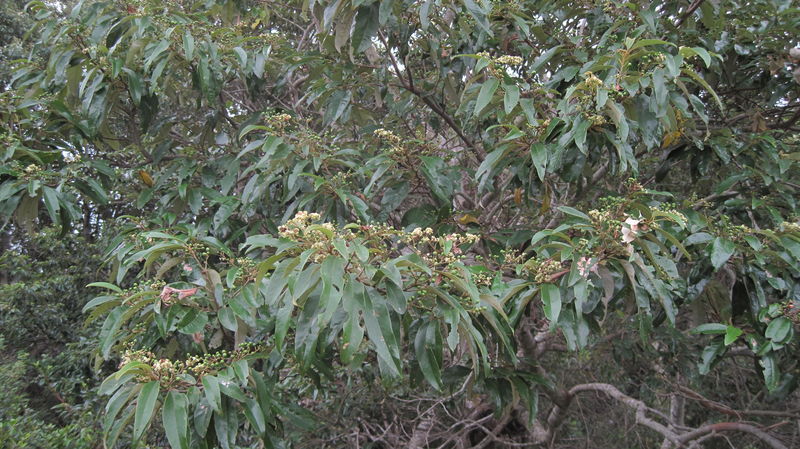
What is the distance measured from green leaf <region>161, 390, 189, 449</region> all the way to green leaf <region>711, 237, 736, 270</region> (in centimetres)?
162

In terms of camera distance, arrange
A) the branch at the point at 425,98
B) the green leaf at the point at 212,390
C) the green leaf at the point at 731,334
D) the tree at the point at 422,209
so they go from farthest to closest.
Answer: the branch at the point at 425,98, the green leaf at the point at 731,334, the tree at the point at 422,209, the green leaf at the point at 212,390

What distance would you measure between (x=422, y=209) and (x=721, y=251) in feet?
3.68

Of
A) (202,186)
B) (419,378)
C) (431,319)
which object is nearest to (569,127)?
(431,319)

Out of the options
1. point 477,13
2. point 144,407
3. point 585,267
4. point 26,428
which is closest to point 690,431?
point 585,267

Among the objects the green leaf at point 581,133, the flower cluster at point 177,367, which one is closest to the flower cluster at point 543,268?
the green leaf at point 581,133

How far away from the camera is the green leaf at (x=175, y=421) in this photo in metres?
1.46

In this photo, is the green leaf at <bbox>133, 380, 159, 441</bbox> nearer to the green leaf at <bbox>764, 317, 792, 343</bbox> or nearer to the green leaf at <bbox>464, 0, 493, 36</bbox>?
the green leaf at <bbox>464, 0, 493, 36</bbox>

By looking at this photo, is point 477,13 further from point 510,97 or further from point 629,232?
point 629,232

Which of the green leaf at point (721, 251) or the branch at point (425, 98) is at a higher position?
the branch at point (425, 98)

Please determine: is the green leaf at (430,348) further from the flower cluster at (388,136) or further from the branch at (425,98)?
the branch at (425,98)

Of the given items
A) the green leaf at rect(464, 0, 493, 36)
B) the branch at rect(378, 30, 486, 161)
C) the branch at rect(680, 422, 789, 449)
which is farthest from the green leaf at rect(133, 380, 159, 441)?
the branch at rect(680, 422, 789, 449)

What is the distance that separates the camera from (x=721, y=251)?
194cm

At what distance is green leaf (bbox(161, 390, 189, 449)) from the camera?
1.46m

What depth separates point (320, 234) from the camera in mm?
1462
